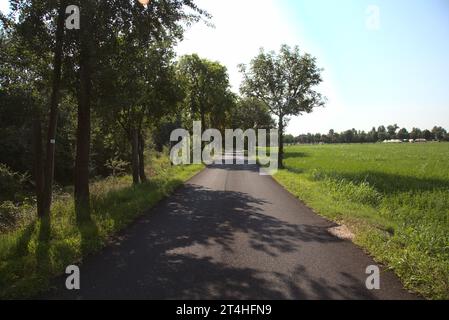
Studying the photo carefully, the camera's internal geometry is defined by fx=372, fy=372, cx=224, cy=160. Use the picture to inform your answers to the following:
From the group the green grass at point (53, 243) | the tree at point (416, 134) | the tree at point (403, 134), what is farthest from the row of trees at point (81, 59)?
the tree at point (403, 134)

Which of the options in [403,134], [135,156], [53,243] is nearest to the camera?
[53,243]

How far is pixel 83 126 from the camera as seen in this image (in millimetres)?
12516

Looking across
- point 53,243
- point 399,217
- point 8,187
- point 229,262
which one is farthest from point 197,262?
point 8,187

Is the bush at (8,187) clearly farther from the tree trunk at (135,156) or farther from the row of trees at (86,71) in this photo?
the tree trunk at (135,156)

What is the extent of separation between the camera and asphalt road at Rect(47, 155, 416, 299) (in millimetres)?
5496

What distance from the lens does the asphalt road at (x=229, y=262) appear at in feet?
18.0

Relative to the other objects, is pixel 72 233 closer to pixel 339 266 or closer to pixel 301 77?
pixel 339 266

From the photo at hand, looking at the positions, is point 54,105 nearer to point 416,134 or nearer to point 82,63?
point 82,63

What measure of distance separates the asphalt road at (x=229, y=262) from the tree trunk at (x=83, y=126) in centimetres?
208

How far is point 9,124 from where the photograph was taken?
23828mm

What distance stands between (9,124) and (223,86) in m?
28.3

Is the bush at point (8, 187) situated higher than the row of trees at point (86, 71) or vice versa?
the row of trees at point (86, 71)

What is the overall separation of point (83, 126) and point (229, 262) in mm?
8018
